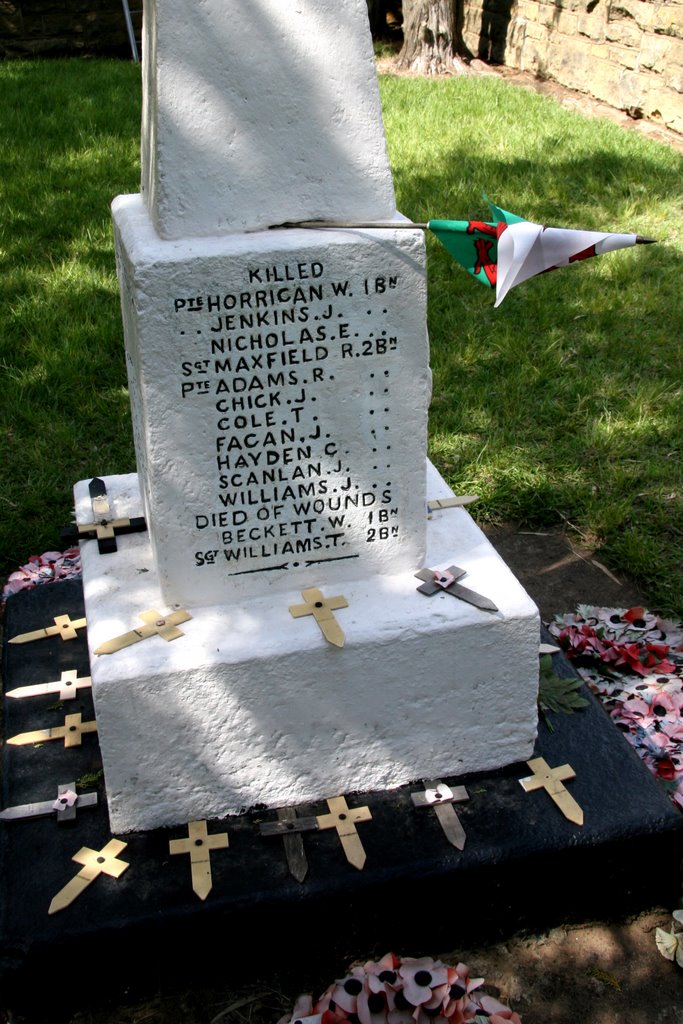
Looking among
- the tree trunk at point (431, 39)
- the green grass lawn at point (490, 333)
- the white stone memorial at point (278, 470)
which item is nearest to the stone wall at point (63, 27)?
the tree trunk at point (431, 39)

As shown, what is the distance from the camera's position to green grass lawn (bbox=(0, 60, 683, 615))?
413cm

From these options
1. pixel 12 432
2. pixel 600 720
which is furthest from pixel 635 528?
pixel 12 432

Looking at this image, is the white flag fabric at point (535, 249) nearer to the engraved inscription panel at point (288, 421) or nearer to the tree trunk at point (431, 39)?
the engraved inscription panel at point (288, 421)

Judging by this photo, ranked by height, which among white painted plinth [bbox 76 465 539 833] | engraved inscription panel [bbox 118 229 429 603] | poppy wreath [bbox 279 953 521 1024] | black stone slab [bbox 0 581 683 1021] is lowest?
poppy wreath [bbox 279 953 521 1024]

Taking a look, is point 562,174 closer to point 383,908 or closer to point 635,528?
point 635,528

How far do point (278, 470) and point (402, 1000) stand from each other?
119 centimetres

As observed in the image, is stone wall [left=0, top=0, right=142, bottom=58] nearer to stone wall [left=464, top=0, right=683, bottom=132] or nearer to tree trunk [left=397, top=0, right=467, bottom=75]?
tree trunk [left=397, top=0, right=467, bottom=75]

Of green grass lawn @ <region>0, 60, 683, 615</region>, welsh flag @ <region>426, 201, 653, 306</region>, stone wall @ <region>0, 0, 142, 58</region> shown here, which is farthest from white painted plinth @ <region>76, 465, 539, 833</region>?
stone wall @ <region>0, 0, 142, 58</region>

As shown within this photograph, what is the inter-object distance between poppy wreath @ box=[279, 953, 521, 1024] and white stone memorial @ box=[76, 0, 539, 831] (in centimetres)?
44

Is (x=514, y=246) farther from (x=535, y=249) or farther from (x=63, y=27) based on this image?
(x=63, y=27)

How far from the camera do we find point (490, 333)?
5.20 metres

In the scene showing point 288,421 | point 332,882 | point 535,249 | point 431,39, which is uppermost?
point 535,249

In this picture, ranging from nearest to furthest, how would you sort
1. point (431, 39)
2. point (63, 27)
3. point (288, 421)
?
point (288, 421) < point (431, 39) < point (63, 27)

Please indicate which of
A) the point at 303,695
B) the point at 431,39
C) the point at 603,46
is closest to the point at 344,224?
the point at 303,695
